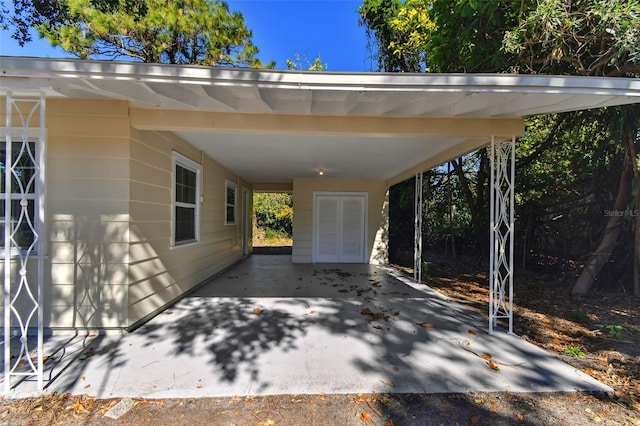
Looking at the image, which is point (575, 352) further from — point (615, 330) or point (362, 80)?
point (362, 80)

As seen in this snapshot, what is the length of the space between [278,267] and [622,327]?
625cm

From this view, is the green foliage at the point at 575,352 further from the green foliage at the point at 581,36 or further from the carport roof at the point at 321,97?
the green foliage at the point at 581,36

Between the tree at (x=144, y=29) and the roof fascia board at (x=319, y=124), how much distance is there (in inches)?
292

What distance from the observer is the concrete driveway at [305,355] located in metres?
2.30

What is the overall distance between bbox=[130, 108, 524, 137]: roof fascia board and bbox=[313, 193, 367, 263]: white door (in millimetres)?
5191

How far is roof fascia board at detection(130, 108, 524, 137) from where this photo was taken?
125 inches

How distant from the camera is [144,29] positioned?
8.52 metres

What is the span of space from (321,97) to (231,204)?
217 inches

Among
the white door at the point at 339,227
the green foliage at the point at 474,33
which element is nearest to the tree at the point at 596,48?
the green foliage at the point at 474,33

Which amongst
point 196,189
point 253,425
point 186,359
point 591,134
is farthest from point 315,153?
point 591,134

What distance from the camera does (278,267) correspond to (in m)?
7.62

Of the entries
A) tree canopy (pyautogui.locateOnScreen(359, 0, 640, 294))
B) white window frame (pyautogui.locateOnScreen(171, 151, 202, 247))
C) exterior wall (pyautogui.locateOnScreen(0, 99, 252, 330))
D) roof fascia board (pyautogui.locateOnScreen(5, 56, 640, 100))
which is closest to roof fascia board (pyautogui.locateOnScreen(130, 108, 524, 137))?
exterior wall (pyautogui.locateOnScreen(0, 99, 252, 330))

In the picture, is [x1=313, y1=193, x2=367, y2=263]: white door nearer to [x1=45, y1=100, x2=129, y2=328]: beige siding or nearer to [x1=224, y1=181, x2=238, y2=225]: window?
[x1=224, y1=181, x2=238, y2=225]: window

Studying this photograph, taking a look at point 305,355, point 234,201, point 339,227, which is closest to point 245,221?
point 234,201
